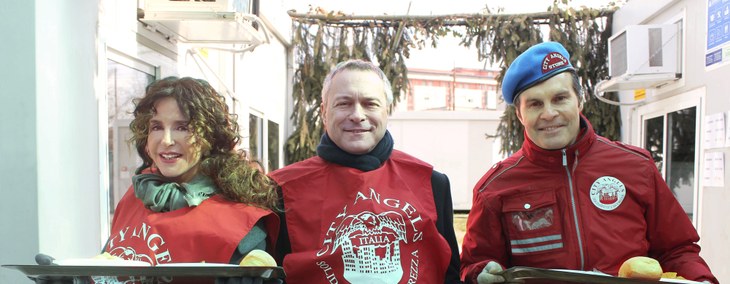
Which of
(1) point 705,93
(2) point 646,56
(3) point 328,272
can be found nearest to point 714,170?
(1) point 705,93

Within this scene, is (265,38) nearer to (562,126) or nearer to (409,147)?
(562,126)

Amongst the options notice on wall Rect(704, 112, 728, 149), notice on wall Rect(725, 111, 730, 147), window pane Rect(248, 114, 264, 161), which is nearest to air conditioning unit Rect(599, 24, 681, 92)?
notice on wall Rect(704, 112, 728, 149)

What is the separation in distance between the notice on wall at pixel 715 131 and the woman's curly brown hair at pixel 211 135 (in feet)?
12.9

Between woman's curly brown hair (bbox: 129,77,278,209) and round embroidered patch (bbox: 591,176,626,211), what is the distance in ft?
3.51

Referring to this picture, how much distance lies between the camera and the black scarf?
1.92 metres

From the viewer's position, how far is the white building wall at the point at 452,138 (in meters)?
11.5

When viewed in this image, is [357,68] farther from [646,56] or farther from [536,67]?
[646,56]

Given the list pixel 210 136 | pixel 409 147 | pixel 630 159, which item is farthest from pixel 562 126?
pixel 409 147

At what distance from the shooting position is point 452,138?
11.6m

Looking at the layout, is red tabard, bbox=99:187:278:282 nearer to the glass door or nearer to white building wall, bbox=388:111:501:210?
the glass door

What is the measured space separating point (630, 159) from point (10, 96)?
222 centimetres

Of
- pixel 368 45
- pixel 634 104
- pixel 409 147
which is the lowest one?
pixel 409 147

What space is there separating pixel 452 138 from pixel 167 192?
10.1 meters

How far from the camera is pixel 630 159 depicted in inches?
76.4
